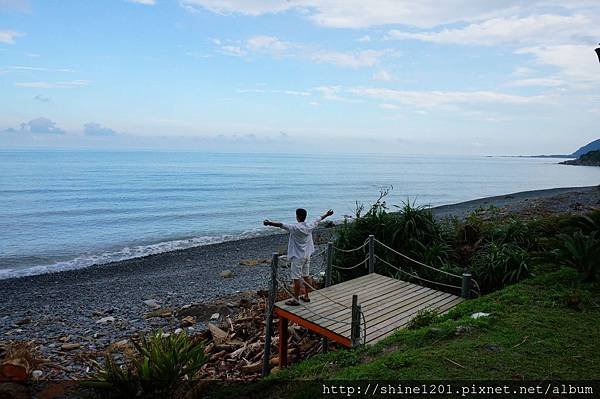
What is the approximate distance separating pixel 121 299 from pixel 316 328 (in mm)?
9420

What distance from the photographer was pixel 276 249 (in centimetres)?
2219

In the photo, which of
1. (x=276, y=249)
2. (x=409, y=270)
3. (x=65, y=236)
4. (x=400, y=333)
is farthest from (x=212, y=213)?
(x=400, y=333)

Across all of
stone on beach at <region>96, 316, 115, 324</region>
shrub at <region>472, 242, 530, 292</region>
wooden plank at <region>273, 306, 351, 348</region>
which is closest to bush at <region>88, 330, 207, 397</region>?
wooden plank at <region>273, 306, 351, 348</region>

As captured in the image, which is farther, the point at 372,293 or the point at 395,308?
the point at 372,293

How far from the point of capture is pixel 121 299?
45.6ft

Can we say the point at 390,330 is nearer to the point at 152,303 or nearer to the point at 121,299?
the point at 152,303

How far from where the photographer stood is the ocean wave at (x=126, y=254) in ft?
63.8

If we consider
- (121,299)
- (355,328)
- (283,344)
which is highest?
(355,328)

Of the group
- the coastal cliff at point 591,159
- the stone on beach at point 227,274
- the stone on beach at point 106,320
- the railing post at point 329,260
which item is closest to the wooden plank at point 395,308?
the railing post at point 329,260

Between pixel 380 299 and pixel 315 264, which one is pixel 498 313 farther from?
pixel 315 264

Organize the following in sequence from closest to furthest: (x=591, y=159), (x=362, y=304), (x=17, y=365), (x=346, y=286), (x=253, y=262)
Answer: (x=17, y=365) → (x=362, y=304) → (x=346, y=286) → (x=253, y=262) → (x=591, y=159)

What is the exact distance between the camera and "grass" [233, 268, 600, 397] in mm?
4551

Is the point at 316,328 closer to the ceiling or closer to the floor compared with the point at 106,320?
closer to the ceiling

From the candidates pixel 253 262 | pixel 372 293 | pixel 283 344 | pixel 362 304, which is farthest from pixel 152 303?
pixel 362 304
